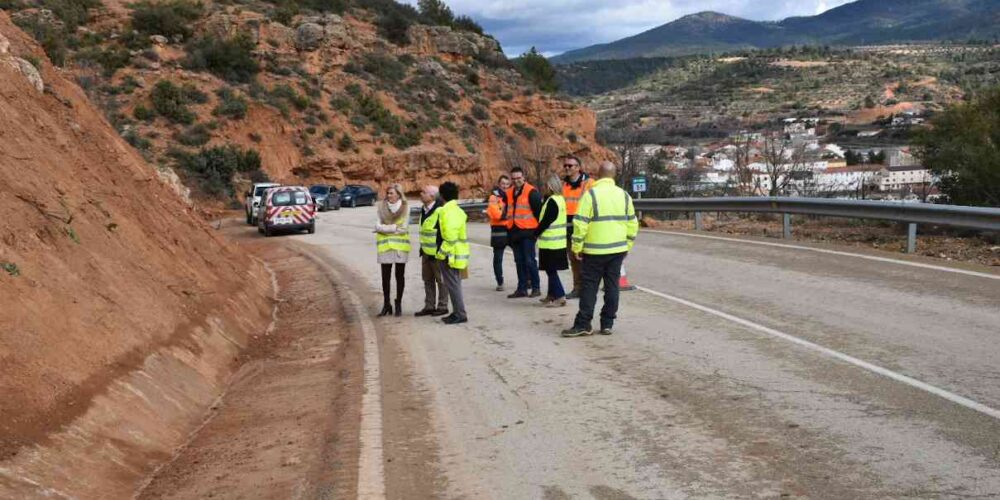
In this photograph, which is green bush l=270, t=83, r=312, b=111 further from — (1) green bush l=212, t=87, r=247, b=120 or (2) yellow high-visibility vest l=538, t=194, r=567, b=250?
(2) yellow high-visibility vest l=538, t=194, r=567, b=250

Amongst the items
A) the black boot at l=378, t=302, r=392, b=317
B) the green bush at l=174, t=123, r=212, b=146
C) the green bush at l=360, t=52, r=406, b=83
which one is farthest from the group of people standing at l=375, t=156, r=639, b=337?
the green bush at l=360, t=52, r=406, b=83

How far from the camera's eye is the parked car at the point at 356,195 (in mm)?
50656

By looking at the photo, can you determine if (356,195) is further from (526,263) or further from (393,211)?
(393,211)

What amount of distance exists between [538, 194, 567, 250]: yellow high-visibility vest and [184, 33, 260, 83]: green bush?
48615 millimetres

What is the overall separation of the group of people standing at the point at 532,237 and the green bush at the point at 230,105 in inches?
1652

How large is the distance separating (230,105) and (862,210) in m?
42.4

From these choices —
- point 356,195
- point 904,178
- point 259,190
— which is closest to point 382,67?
point 356,195

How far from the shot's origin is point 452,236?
36.8 ft

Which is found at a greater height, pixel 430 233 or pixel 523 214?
pixel 523 214

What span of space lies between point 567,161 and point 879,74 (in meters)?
99.1

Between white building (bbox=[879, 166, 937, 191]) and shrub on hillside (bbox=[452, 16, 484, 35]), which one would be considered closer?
white building (bbox=[879, 166, 937, 191])

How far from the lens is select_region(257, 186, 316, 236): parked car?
30094 mm

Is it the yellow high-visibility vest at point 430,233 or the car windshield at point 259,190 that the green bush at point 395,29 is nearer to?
the car windshield at point 259,190

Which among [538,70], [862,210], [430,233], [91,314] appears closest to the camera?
[91,314]
